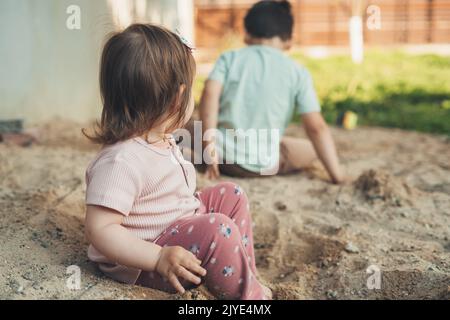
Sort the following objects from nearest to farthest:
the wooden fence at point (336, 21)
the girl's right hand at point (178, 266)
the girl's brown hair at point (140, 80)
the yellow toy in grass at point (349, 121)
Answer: the girl's right hand at point (178, 266), the girl's brown hair at point (140, 80), the yellow toy in grass at point (349, 121), the wooden fence at point (336, 21)

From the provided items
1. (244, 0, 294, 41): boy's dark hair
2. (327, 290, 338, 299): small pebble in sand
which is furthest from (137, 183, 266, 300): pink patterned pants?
(244, 0, 294, 41): boy's dark hair

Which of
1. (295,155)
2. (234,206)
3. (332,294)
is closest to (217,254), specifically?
(234,206)

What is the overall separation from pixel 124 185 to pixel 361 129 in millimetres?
3646

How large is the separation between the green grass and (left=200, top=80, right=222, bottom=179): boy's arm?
7.03 feet

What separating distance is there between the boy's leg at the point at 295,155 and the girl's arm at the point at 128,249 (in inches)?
78.1

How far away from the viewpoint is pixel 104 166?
191 centimetres

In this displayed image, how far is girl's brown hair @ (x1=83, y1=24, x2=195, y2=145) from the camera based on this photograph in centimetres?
195

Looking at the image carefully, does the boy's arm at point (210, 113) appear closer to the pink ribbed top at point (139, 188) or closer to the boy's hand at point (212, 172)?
the boy's hand at point (212, 172)

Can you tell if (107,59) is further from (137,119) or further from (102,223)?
(102,223)

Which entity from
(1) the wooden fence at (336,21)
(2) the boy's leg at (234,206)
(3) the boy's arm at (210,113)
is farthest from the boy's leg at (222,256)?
(1) the wooden fence at (336,21)

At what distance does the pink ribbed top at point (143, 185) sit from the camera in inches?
73.7

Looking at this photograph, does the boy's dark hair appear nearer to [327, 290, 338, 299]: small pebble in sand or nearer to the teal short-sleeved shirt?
the teal short-sleeved shirt

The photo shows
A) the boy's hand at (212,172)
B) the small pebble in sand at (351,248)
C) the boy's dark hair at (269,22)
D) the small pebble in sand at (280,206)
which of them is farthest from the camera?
the boy's dark hair at (269,22)

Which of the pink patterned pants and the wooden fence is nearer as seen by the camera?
the pink patterned pants
